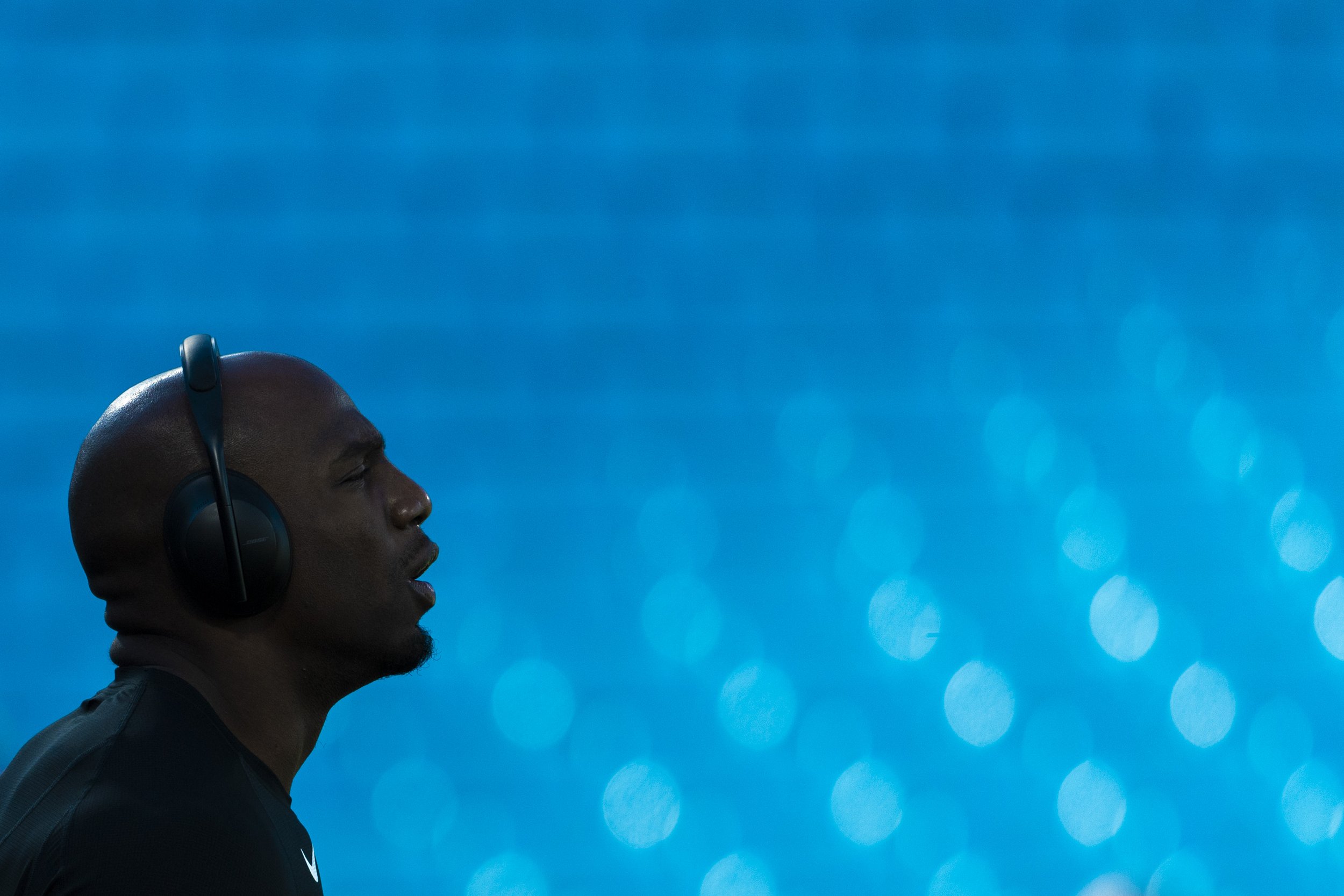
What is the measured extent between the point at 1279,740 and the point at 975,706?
0.44m

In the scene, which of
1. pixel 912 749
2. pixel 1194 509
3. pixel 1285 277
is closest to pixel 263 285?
pixel 912 749

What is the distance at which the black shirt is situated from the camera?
599 millimetres

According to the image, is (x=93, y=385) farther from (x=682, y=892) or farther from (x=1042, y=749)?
(x=1042, y=749)

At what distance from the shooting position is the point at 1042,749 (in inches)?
62.7

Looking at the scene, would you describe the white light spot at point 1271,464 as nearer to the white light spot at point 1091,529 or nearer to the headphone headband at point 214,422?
the white light spot at point 1091,529

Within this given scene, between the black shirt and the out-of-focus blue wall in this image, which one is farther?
the out-of-focus blue wall

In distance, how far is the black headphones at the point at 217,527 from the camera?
73 cm

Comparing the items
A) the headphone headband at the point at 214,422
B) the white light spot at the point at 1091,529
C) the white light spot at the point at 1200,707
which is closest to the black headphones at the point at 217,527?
the headphone headband at the point at 214,422

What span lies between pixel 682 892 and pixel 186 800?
3.36 ft

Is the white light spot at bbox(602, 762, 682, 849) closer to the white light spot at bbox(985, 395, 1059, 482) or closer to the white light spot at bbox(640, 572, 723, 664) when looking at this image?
the white light spot at bbox(640, 572, 723, 664)

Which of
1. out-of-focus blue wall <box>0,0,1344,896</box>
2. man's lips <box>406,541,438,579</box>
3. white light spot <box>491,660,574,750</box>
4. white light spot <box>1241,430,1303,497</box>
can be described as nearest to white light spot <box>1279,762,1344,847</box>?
out-of-focus blue wall <box>0,0,1344,896</box>

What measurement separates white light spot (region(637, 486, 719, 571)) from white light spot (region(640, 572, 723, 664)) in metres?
0.03

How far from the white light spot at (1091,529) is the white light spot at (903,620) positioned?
0.21 metres

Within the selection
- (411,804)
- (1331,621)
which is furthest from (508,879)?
(1331,621)
